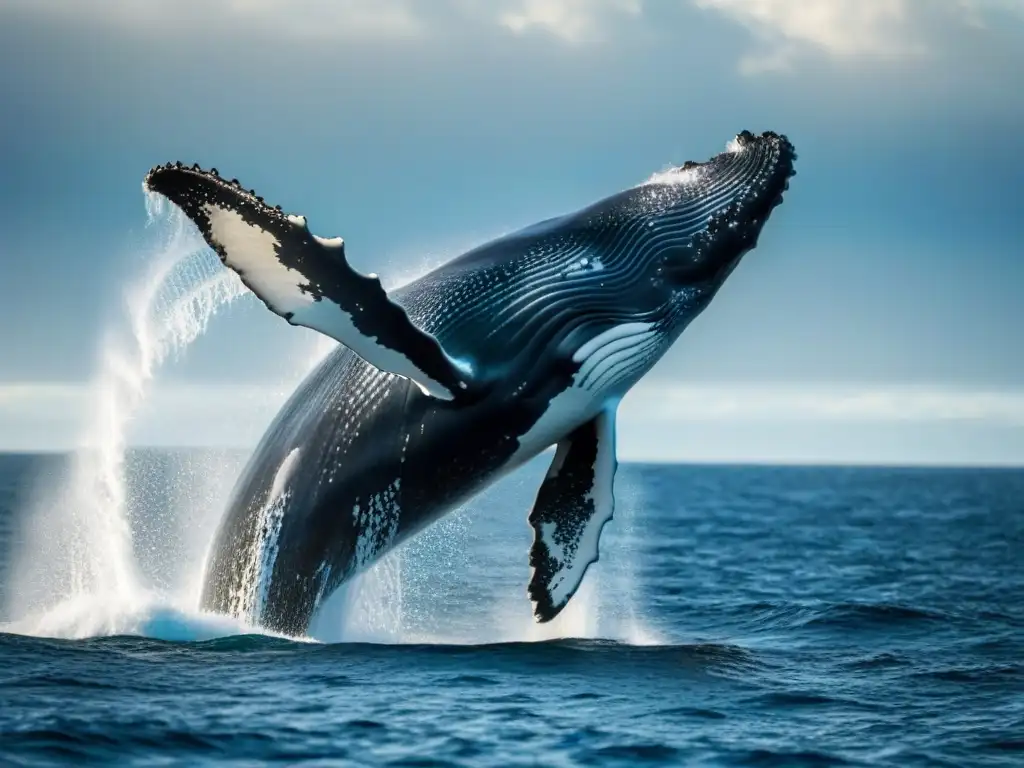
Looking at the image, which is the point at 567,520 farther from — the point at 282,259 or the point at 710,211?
the point at 282,259

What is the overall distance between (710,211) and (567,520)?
8.56ft

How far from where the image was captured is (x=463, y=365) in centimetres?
898

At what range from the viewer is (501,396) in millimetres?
9148

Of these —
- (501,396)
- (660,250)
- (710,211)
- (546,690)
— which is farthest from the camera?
(710,211)

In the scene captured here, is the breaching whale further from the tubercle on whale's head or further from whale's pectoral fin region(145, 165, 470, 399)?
whale's pectoral fin region(145, 165, 470, 399)

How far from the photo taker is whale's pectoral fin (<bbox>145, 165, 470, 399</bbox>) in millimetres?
7746

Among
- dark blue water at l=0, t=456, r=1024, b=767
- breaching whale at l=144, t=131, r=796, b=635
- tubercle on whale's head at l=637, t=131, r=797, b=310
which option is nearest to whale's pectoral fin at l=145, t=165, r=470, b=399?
breaching whale at l=144, t=131, r=796, b=635

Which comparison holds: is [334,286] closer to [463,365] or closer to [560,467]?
[463,365]

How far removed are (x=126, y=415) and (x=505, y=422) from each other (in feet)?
15.9

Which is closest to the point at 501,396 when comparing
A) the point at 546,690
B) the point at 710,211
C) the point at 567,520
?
the point at 567,520

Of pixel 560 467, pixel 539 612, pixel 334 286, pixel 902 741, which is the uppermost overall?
pixel 334 286

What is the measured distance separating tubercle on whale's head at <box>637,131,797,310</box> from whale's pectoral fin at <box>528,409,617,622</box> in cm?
144

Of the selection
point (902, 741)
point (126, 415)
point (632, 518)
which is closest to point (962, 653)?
point (902, 741)

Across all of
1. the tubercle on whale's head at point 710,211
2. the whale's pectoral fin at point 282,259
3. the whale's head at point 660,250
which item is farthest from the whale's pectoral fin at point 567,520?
the whale's pectoral fin at point 282,259
